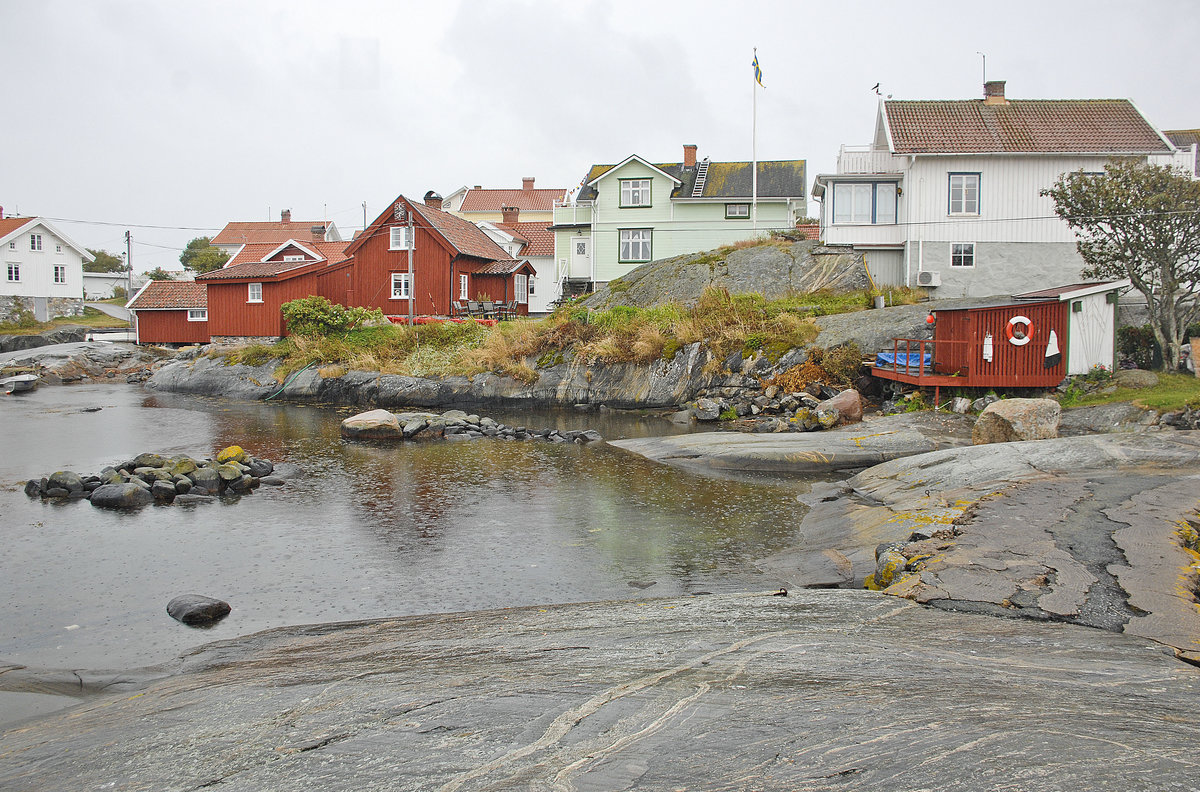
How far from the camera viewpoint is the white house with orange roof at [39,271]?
175ft

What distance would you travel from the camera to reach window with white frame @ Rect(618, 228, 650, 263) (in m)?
42.8

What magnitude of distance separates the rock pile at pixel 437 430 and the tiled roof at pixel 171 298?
28.0 m

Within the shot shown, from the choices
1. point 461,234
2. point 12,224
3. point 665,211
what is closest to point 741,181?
point 665,211

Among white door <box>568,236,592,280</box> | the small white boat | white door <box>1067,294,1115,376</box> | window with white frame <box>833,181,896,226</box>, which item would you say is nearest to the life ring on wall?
white door <box>1067,294,1115,376</box>

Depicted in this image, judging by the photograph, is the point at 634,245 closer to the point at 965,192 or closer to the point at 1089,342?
the point at 965,192

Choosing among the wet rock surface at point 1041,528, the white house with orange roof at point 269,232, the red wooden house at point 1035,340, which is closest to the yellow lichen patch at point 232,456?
the wet rock surface at point 1041,528

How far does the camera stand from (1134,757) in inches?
177

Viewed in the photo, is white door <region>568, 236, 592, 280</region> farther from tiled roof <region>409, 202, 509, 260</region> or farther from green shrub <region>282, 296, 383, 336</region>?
green shrub <region>282, 296, 383, 336</region>

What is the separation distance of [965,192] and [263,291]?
108 ft

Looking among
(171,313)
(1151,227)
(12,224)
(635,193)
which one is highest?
(12,224)

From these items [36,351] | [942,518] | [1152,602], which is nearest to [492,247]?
[36,351]

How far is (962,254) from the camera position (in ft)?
102

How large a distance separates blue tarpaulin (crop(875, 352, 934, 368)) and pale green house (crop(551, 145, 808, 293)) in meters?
17.8

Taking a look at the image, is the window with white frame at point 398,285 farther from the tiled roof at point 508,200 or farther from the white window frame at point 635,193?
the tiled roof at point 508,200
